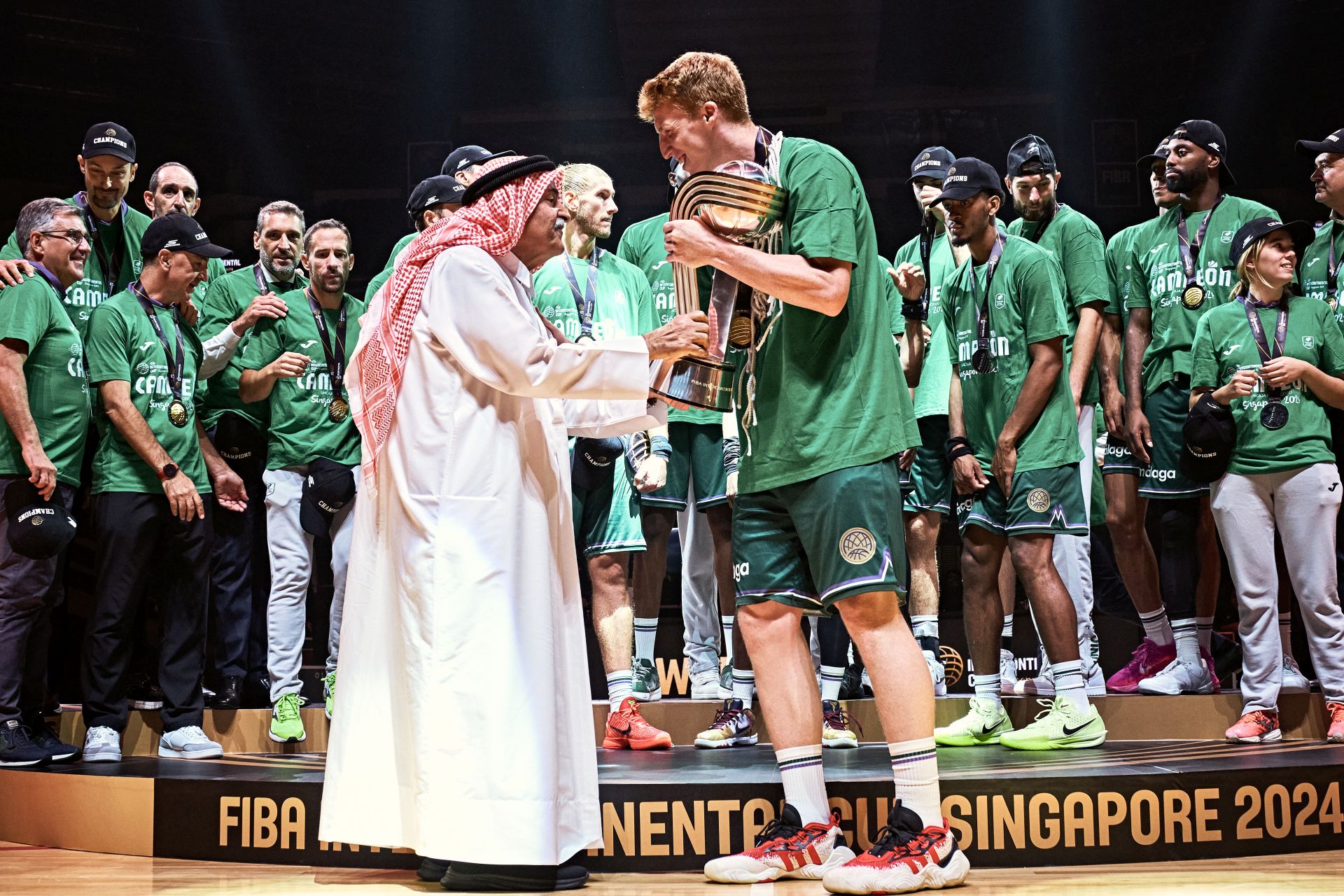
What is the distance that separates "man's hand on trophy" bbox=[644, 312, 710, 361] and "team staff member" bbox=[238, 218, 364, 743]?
2.23 metres

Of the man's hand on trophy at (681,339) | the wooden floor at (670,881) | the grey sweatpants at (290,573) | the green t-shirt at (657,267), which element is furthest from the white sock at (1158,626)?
the grey sweatpants at (290,573)

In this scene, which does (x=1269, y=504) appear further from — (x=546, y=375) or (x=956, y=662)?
(x=546, y=375)

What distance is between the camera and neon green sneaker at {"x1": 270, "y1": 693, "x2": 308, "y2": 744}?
4492 mm

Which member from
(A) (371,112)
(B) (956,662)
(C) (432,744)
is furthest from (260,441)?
(A) (371,112)

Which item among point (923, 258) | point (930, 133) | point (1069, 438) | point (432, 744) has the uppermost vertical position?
point (930, 133)

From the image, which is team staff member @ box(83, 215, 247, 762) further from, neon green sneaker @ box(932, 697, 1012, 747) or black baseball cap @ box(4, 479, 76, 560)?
neon green sneaker @ box(932, 697, 1012, 747)

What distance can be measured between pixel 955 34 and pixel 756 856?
7421mm

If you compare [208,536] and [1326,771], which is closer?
[1326,771]

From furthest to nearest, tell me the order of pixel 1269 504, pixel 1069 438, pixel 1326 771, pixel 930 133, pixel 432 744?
1. pixel 930 133
2. pixel 1269 504
3. pixel 1069 438
4. pixel 1326 771
5. pixel 432 744

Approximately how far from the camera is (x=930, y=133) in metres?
8.64

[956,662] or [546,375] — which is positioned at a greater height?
[546,375]

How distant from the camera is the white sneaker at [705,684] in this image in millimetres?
4867

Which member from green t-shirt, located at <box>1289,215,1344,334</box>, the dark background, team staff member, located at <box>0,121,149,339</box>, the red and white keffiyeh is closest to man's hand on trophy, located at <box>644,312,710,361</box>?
the red and white keffiyeh

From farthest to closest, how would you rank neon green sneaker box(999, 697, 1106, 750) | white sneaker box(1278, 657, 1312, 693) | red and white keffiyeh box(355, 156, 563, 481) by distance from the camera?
white sneaker box(1278, 657, 1312, 693) → neon green sneaker box(999, 697, 1106, 750) → red and white keffiyeh box(355, 156, 563, 481)
